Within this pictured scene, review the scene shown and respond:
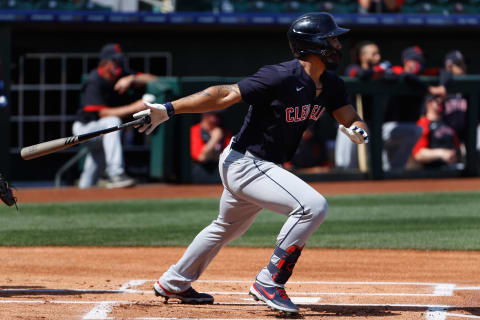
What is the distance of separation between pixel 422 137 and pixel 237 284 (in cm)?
753

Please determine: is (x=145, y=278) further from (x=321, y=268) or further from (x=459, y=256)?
(x=459, y=256)

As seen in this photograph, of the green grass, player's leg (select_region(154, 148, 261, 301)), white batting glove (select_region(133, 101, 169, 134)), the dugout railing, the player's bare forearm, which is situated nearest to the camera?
white batting glove (select_region(133, 101, 169, 134))

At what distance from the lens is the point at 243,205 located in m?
4.88

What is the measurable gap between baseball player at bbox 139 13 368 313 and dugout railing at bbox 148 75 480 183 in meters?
7.53

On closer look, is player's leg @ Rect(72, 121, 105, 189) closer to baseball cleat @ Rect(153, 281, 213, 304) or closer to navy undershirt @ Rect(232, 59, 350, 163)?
baseball cleat @ Rect(153, 281, 213, 304)

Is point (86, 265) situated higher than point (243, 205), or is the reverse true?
point (243, 205)

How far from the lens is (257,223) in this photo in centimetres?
935

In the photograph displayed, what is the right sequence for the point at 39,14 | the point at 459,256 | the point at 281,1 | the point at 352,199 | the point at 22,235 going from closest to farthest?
the point at 459,256 < the point at 22,235 < the point at 352,199 < the point at 39,14 < the point at 281,1

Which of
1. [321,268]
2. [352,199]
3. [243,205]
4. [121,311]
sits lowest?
[352,199]

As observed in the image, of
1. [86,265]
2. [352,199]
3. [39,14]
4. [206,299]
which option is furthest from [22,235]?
[39,14]

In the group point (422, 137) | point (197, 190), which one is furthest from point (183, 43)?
point (422, 137)

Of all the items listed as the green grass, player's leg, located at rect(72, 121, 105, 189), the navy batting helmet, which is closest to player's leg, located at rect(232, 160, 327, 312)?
the navy batting helmet

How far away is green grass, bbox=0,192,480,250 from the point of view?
26.1ft

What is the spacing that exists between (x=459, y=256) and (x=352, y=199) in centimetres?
392
